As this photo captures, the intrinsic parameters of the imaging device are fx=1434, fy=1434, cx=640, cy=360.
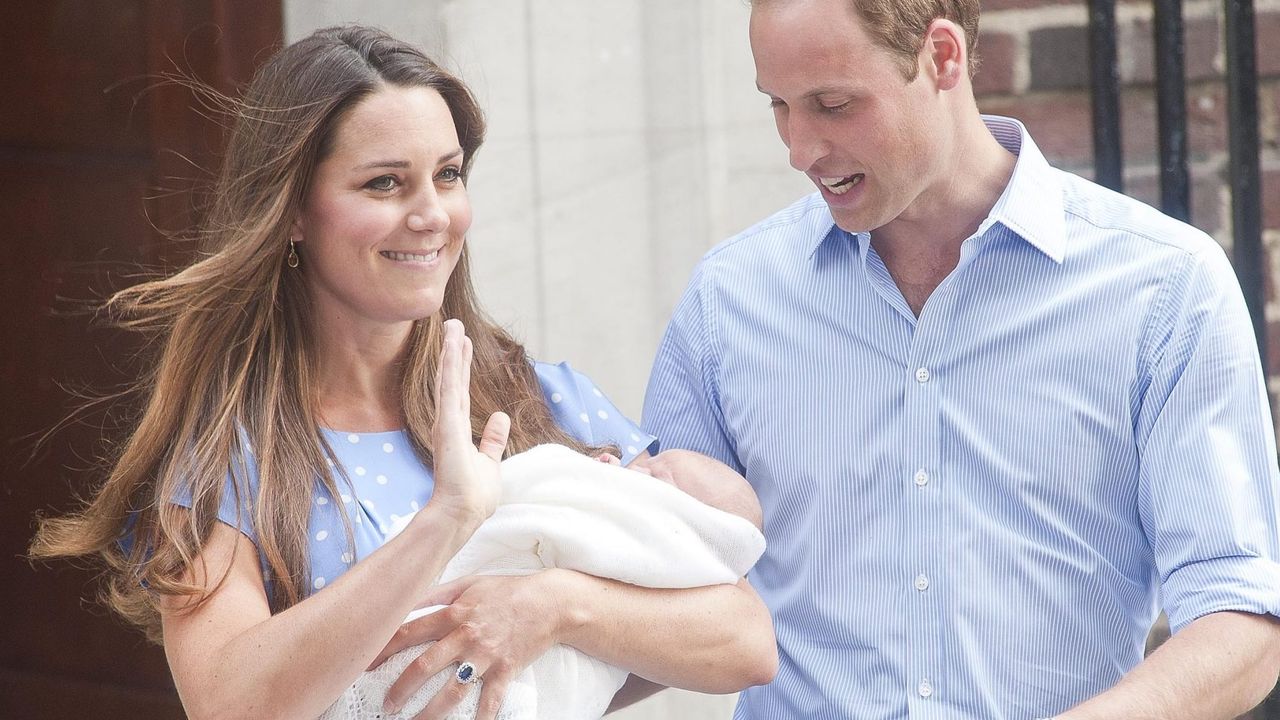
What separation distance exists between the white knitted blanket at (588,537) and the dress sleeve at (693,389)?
247 millimetres

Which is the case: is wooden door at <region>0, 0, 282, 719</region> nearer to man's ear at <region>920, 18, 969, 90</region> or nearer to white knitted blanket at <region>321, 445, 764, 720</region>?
white knitted blanket at <region>321, 445, 764, 720</region>

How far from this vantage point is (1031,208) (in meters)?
1.98

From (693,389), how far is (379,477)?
500 millimetres

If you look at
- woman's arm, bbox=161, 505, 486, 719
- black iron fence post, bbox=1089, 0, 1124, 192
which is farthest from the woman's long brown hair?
black iron fence post, bbox=1089, 0, 1124, 192

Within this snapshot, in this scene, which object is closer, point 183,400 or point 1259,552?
point 1259,552

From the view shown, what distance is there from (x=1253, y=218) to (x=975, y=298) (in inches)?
23.6

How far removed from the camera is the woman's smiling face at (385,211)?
198cm

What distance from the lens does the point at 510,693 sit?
176 centimetres

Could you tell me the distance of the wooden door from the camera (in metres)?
2.67

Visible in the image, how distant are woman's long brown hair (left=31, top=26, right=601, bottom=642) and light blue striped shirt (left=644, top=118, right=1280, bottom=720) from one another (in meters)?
0.42

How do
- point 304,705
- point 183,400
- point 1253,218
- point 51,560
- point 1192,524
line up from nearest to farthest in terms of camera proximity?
point 304,705, point 1192,524, point 183,400, point 1253,218, point 51,560

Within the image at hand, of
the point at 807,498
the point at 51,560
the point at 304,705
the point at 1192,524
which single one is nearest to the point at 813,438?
the point at 807,498

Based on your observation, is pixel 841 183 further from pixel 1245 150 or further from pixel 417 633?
pixel 417 633

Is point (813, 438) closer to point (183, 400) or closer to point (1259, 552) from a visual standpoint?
point (1259, 552)
